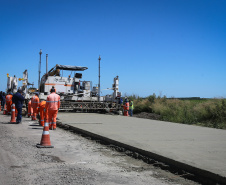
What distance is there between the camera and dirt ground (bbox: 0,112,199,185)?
4.75 meters

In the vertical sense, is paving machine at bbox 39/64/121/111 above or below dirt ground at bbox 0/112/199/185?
above

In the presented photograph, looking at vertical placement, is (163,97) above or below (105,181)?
above

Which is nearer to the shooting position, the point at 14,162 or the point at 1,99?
the point at 14,162

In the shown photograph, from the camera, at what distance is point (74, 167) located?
5.61 metres

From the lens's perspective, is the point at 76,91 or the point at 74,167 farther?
the point at 76,91

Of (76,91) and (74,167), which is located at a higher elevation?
(76,91)

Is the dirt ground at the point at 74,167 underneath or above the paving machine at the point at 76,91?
underneath

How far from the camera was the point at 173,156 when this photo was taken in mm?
6121

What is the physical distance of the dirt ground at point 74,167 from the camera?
4.75m

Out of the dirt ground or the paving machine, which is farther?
the paving machine

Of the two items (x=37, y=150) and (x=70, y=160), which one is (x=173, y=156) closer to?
(x=70, y=160)

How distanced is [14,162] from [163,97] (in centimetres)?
2568

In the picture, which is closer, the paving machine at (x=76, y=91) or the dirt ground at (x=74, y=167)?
the dirt ground at (x=74, y=167)

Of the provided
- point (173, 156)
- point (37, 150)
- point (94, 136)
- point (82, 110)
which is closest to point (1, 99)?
point (82, 110)
